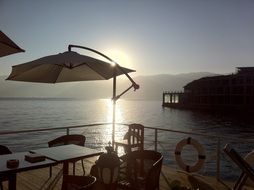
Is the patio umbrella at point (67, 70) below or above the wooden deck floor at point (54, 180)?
above

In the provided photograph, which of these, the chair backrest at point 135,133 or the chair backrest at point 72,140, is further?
the chair backrest at point 135,133

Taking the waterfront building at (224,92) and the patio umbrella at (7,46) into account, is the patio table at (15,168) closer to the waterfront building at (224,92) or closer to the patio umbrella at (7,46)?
the patio umbrella at (7,46)

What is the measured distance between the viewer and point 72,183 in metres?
3.06

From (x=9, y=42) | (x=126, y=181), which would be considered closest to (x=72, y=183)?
(x=126, y=181)

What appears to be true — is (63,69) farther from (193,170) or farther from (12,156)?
(193,170)

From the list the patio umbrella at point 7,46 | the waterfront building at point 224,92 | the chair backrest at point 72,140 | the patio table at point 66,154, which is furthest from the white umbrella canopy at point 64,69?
the waterfront building at point 224,92

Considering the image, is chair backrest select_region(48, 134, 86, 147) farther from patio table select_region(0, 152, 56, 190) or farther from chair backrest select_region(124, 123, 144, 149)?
patio table select_region(0, 152, 56, 190)

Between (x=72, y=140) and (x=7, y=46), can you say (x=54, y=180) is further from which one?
(x=7, y=46)

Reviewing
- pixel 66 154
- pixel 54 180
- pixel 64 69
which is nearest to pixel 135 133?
pixel 54 180

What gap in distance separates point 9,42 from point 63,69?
1.97 m

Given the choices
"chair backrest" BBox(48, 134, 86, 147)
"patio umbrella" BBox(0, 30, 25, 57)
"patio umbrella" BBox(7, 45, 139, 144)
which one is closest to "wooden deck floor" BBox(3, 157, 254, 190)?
"chair backrest" BBox(48, 134, 86, 147)

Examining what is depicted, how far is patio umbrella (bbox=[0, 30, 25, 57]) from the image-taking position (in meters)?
3.61

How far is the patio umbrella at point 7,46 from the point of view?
3.61 meters

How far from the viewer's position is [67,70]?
5.69m
